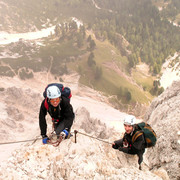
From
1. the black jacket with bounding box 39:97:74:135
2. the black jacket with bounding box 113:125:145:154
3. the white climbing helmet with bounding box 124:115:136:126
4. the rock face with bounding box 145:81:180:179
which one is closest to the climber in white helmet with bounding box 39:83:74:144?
the black jacket with bounding box 39:97:74:135

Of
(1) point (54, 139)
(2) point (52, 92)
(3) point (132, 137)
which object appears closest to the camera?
(2) point (52, 92)

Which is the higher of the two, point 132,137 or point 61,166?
point 132,137

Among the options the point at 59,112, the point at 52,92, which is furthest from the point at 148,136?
the point at 52,92

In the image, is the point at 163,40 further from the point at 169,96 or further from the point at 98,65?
the point at 169,96

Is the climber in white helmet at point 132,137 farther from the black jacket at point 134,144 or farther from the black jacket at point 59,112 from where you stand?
the black jacket at point 59,112

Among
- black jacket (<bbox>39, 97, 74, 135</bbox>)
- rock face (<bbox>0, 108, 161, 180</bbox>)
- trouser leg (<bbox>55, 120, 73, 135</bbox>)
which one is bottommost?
rock face (<bbox>0, 108, 161, 180</bbox>)

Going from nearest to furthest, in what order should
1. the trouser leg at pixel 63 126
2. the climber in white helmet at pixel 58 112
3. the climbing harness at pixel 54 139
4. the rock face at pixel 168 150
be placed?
the climber in white helmet at pixel 58 112, the climbing harness at pixel 54 139, the trouser leg at pixel 63 126, the rock face at pixel 168 150

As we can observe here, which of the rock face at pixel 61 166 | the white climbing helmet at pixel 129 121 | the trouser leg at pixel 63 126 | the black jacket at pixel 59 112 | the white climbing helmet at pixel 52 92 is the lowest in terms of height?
the rock face at pixel 61 166

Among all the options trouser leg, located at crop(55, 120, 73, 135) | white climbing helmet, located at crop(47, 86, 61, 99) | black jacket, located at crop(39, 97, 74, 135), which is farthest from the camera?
trouser leg, located at crop(55, 120, 73, 135)

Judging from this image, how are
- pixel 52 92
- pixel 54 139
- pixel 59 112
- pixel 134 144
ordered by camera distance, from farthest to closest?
pixel 54 139 → pixel 134 144 → pixel 59 112 → pixel 52 92

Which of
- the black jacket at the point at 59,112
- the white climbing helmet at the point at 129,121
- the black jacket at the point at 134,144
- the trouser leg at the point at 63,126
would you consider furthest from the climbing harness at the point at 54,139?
the black jacket at the point at 134,144

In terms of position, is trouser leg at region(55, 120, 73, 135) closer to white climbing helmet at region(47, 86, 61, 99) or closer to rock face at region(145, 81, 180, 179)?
white climbing helmet at region(47, 86, 61, 99)

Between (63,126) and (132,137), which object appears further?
(132,137)

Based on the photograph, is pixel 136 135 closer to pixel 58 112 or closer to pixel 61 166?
pixel 61 166
